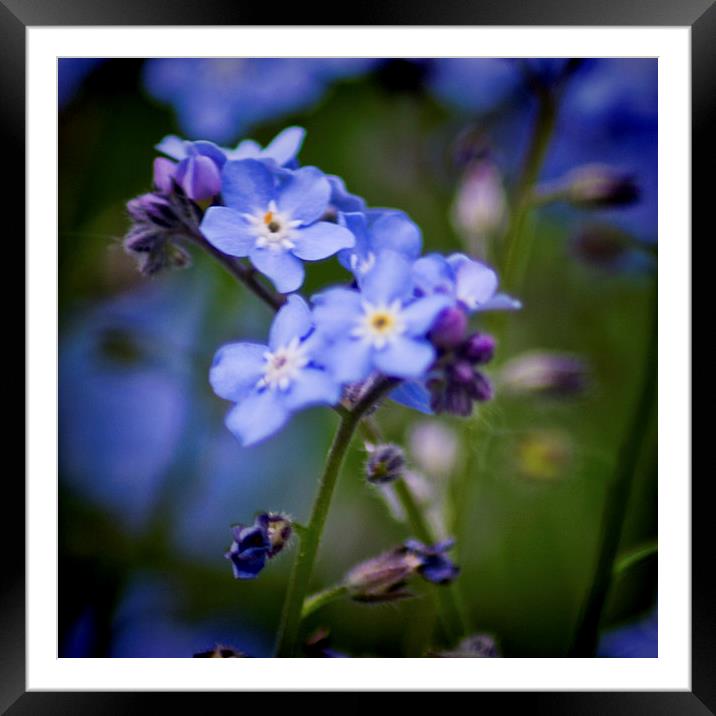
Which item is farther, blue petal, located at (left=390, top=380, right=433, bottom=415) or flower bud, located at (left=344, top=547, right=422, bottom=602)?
flower bud, located at (left=344, top=547, right=422, bottom=602)

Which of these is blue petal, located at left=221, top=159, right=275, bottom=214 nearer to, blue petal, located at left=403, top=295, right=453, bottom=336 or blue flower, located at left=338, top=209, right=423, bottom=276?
blue flower, located at left=338, top=209, right=423, bottom=276

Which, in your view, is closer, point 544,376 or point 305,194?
point 305,194

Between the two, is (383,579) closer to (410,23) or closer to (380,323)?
(380,323)

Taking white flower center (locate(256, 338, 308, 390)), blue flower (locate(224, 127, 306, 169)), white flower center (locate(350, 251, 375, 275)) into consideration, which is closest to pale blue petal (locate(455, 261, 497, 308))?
white flower center (locate(350, 251, 375, 275))

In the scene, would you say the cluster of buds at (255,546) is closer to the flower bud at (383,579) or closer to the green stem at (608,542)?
the flower bud at (383,579)

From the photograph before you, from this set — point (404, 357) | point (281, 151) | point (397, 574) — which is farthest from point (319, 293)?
point (397, 574)

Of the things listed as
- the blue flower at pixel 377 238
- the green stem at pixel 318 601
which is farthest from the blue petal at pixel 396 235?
the green stem at pixel 318 601
